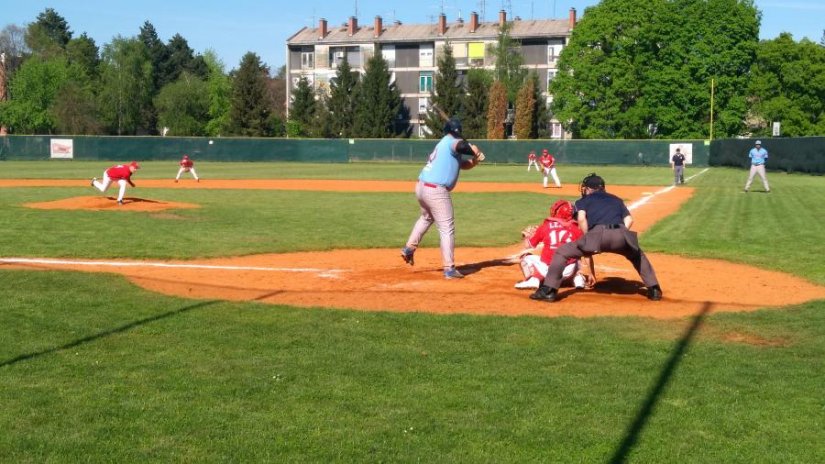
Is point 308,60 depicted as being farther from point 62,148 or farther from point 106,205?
point 106,205

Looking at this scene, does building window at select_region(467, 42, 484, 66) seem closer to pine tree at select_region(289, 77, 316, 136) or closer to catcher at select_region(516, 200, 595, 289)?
pine tree at select_region(289, 77, 316, 136)

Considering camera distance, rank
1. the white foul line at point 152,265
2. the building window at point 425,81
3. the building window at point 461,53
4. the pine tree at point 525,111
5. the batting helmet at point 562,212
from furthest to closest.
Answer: the building window at point 461,53
the building window at point 425,81
the pine tree at point 525,111
the white foul line at point 152,265
the batting helmet at point 562,212

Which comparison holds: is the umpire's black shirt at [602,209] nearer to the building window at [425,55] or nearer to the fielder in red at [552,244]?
the fielder in red at [552,244]

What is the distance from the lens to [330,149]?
66250 millimetres

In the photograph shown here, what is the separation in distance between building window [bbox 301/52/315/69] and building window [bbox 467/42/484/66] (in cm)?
1879

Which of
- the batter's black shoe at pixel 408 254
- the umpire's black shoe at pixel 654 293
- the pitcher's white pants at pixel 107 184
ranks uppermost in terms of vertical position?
the pitcher's white pants at pixel 107 184

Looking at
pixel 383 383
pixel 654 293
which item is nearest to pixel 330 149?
pixel 654 293

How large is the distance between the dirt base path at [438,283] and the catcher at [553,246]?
0.18 m

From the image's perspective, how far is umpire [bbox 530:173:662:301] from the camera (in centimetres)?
911

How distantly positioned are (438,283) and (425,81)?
93712 millimetres

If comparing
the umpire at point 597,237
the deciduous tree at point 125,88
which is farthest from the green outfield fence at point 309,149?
the umpire at point 597,237

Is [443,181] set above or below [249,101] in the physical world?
below

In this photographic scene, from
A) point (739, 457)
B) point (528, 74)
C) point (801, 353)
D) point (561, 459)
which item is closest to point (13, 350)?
point (561, 459)

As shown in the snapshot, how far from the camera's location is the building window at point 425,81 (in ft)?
337
